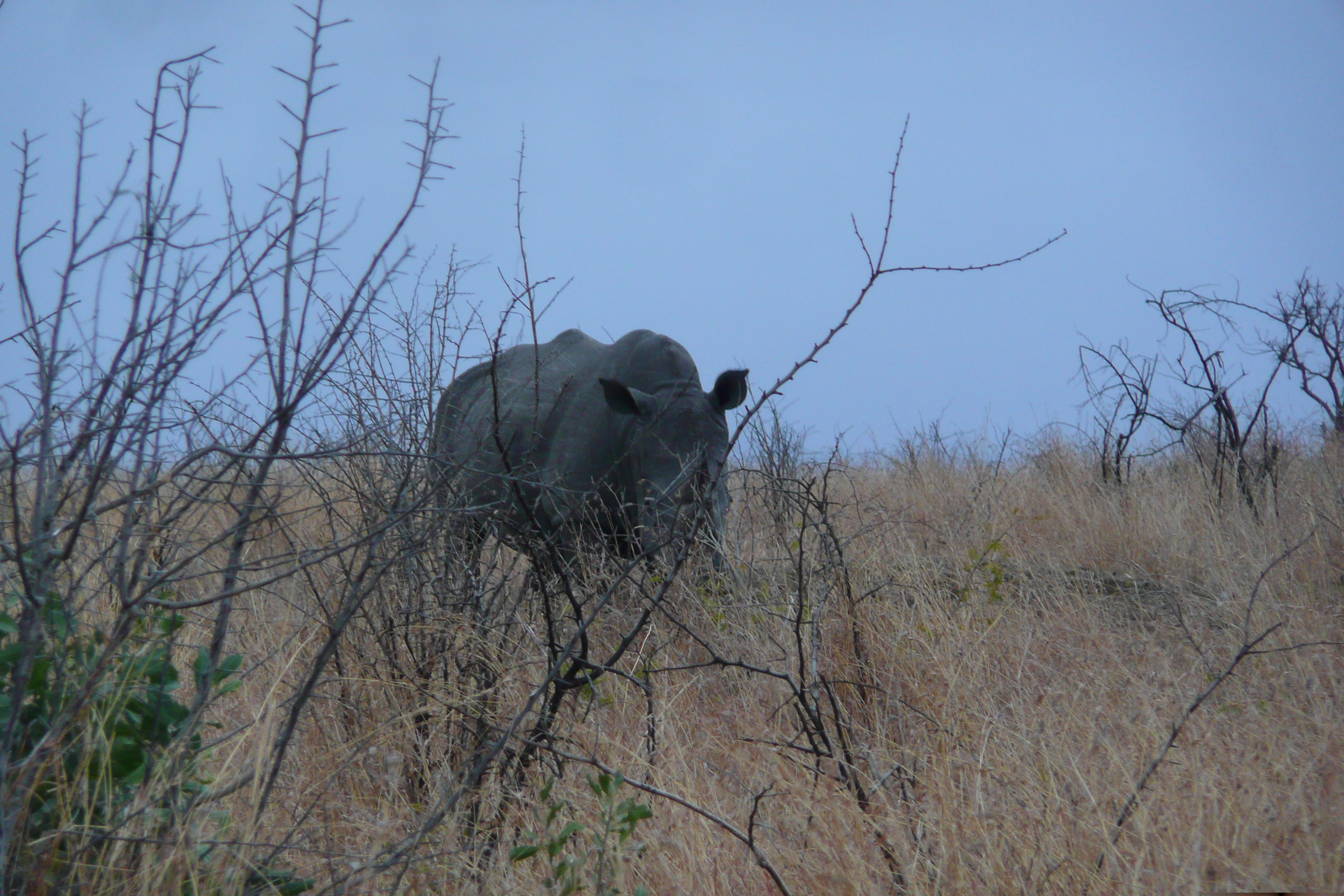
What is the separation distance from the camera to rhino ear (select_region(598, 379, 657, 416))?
18.8 feet

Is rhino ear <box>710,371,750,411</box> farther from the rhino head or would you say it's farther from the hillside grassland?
the hillside grassland

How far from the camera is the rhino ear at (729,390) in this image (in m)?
6.02

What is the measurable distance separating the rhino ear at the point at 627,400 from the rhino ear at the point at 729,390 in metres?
0.46

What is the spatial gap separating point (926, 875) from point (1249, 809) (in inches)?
30.7

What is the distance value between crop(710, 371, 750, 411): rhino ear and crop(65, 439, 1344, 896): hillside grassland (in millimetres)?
1225

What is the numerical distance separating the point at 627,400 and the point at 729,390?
2.38ft

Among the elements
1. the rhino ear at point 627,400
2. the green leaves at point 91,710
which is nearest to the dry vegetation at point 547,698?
the green leaves at point 91,710

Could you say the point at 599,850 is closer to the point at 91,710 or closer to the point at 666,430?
the point at 91,710

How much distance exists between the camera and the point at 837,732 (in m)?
2.82

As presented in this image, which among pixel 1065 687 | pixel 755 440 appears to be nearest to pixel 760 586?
pixel 1065 687

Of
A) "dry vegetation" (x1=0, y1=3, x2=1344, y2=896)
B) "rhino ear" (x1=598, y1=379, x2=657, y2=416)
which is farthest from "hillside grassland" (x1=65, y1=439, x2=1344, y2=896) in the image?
"rhino ear" (x1=598, y1=379, x2=657, y2=416)

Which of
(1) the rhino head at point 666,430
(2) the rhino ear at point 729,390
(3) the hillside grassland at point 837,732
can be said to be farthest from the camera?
(2) the rhino ear at point 729,390

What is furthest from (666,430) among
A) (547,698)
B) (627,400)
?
(547,698)

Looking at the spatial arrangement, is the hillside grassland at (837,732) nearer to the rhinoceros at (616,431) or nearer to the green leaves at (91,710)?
the green leaves at (91,710)
